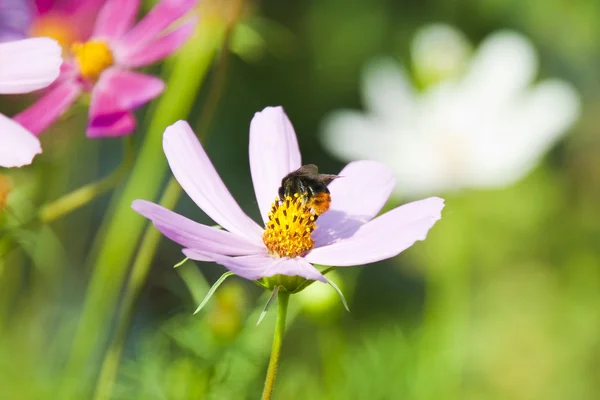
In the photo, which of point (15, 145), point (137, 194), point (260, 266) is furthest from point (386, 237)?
point (137, 194)

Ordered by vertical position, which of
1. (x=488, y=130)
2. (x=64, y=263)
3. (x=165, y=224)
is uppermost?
(x=488, y=130)

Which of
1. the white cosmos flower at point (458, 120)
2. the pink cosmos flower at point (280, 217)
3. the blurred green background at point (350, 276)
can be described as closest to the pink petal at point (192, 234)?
the pink cosmos flower at point (280, 217)

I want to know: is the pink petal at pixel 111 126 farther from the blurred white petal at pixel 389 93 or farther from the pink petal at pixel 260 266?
the blurred white petal at pixel 389 93

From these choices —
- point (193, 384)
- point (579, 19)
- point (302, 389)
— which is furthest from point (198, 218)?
point (193, 384)

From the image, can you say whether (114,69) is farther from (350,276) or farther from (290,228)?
(350,276)

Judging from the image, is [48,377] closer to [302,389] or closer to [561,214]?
[302,389]

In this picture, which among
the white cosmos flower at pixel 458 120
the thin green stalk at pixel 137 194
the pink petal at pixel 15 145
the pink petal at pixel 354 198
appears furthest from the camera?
the white cosmos flower at pixel 458 120
